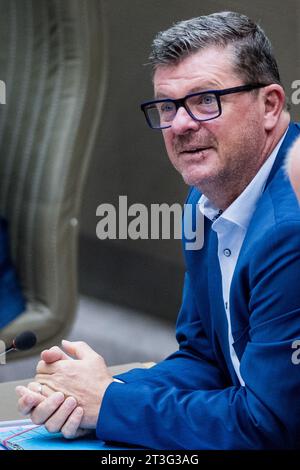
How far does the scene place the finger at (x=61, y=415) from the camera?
48.1 inches

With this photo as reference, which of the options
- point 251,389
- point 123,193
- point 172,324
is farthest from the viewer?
point 172,324

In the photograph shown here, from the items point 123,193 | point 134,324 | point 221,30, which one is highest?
point 221,30

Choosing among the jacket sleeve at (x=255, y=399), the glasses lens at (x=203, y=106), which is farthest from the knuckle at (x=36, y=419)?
the glasses lens at (x=203, y=106)

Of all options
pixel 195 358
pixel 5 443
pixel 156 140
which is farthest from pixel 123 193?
pixel 5 443

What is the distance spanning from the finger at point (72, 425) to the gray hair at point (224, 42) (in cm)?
58

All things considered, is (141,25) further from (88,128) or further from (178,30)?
(178,30)

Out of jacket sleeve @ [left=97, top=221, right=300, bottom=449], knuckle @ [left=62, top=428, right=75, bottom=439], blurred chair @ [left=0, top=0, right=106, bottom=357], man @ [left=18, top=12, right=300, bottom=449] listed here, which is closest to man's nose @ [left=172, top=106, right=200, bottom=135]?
man @ [left=18, top=12, right=300, bottom=449]

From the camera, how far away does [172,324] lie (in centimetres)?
216

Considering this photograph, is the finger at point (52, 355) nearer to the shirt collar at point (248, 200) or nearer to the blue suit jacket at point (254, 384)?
the blue suit jacket at point (254, 384)

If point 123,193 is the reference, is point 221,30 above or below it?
above

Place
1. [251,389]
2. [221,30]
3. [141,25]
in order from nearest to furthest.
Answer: [251,389], [221,30], [141,25]

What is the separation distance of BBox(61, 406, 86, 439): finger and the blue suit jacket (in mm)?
37
